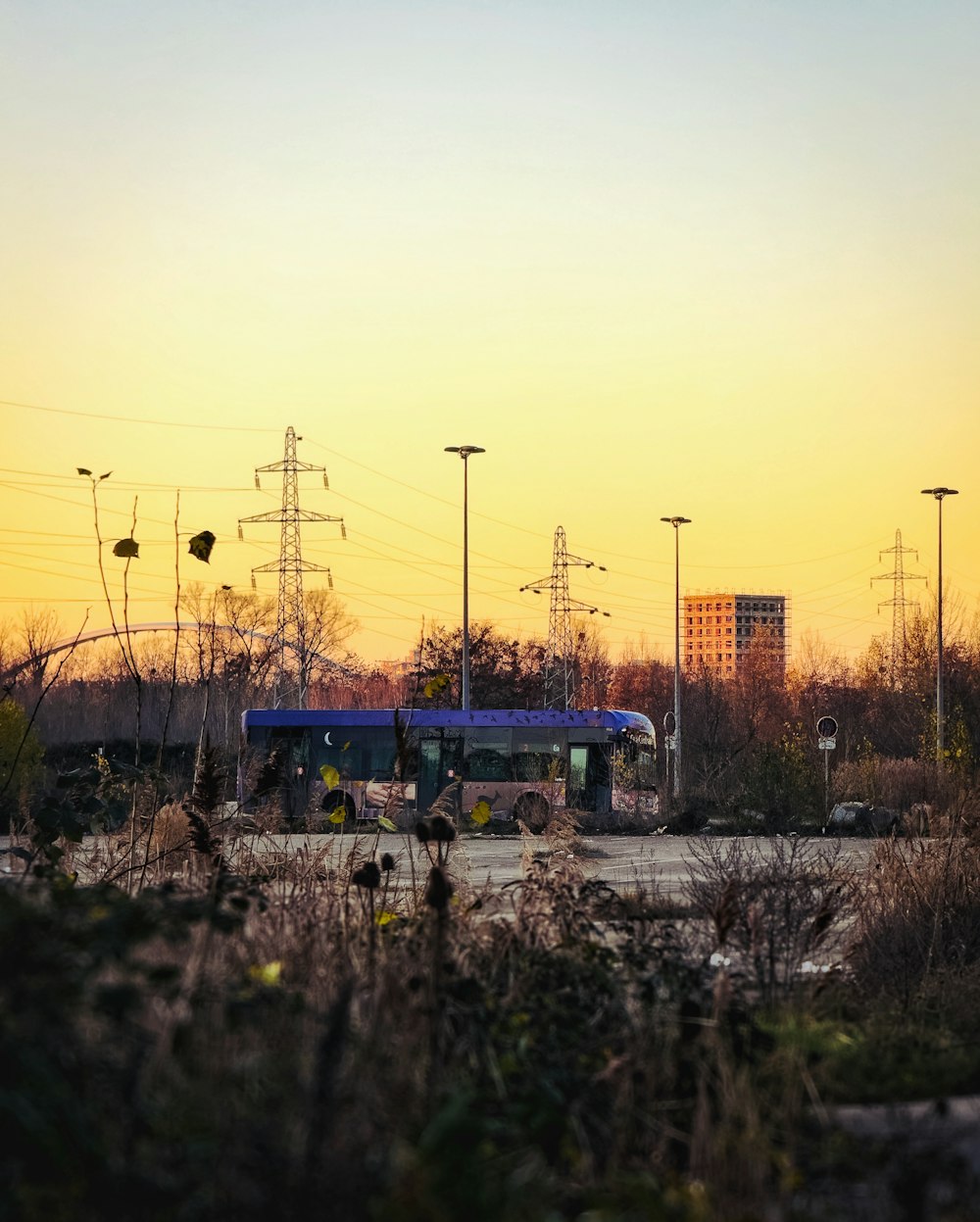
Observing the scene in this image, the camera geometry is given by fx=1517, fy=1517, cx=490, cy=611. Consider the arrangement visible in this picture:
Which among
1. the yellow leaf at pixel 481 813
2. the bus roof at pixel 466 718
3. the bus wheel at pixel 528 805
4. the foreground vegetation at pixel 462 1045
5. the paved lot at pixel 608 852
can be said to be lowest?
the paved lot at pixel 608 852

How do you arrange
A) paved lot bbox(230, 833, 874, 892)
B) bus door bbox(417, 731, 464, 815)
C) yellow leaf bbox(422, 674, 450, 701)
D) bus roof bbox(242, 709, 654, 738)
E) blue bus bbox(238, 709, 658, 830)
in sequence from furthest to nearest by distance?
bus door bbox(417, 731, 464, 815) < bus roof bbox(242, 709, 654, 738) < blue bus bbox(238, 709, 658, 830) < paved lot bbox(230, 833, 874, 892) < yellow leaf bbox(422, 674, 450, 701)

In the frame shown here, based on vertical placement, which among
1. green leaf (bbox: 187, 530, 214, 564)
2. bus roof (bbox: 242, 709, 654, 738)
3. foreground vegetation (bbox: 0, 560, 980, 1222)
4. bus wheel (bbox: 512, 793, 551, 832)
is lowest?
bus wheel (bbox: 512, 793, 551, 832)

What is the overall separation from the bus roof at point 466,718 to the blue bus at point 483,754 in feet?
0.07

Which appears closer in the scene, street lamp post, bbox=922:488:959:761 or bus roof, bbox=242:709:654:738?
bus roof, bbox=242:709:654:738

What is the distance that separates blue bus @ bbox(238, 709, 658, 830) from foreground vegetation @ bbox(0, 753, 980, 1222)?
23.2 metres

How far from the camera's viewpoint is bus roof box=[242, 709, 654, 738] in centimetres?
3262

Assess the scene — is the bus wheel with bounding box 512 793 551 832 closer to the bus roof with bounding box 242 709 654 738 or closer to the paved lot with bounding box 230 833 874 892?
the paved lot with bounding box 230 833 874 892

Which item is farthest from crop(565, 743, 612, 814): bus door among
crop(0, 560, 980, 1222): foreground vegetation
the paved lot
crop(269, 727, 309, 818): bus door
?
crop(0, 560, 980, 1222): foreground vegetation

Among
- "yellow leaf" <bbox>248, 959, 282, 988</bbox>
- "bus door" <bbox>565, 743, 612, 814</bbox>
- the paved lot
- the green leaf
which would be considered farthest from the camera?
"bus door" <bbox>565, 743, 612, 814</bbox>

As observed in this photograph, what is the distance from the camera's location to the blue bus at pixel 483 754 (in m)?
32.2

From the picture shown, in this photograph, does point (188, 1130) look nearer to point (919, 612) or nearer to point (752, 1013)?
point (752, 1013)

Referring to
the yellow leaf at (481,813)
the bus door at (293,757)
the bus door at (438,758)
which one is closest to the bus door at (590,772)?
the bus door at (438,758)

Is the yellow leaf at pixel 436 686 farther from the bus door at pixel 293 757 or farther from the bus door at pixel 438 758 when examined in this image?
the bus door at pixel 438 758

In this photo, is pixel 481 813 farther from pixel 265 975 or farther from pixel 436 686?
pixel 265 975
